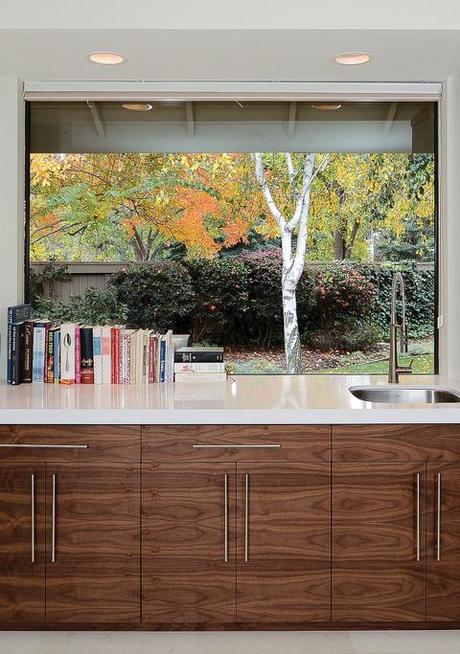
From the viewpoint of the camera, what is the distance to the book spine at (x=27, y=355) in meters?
3.39

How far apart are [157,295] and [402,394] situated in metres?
1.27

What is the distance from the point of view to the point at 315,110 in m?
3.76

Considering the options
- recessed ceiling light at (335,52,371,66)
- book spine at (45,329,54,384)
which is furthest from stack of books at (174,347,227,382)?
recessed ceiling light at (335,52,371,66)

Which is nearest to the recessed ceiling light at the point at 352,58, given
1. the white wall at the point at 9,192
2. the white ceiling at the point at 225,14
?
the white ceiling at the point at 225,14

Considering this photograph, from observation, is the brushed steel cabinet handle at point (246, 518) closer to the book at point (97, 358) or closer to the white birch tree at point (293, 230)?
the book at point (97, 358)

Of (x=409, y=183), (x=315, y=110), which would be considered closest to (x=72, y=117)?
(x=315, y=110)

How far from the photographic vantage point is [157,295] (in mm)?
3762

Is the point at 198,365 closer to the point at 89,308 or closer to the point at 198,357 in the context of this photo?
the point at 198,357

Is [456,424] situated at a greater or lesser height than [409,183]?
lesser

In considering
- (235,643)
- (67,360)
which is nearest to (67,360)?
(67,360)

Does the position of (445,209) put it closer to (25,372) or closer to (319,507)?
(319,507)

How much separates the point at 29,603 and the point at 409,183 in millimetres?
2539

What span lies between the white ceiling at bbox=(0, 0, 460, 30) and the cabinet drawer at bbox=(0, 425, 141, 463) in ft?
4.95

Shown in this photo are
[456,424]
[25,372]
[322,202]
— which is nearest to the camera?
[456,424]
